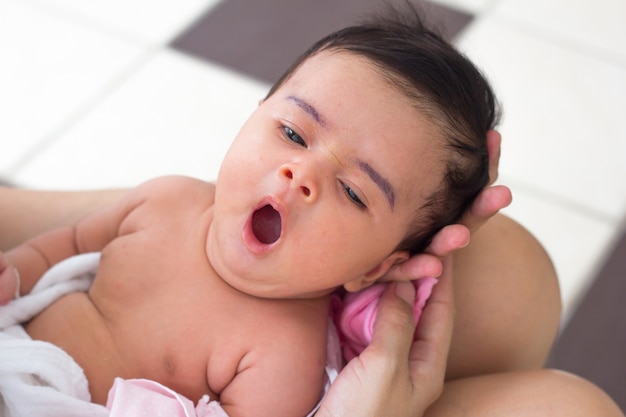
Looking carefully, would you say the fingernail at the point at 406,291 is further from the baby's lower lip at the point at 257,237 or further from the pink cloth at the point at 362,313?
the baby's lower lip at the point at 257,237

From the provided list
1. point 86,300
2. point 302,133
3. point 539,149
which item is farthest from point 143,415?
point 539,149

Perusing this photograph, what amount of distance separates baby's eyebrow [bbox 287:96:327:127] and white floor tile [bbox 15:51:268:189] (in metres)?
0.74

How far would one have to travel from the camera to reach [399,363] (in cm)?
92

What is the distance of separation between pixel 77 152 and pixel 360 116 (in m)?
0.88

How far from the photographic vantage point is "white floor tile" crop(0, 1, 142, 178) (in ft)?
5.57

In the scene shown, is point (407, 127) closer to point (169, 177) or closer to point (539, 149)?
point (169, 177)

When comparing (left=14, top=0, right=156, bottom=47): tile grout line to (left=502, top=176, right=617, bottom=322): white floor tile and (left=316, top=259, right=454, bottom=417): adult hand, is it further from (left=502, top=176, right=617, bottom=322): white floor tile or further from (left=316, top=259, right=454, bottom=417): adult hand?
(left=316, top=259, right=454, bottom=417): adult hand

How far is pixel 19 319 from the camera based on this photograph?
980 millimetres

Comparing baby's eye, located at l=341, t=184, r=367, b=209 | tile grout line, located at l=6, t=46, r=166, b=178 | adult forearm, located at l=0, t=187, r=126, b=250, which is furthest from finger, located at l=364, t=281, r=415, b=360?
tile grout line, located at l=6, t=46, r=166, b=178

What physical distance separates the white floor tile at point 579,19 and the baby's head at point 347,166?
116cm

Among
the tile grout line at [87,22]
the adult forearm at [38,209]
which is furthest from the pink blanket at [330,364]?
the tile grout line at [87,22]

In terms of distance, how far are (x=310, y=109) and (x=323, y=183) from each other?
0.08 meters

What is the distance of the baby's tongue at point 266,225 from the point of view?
927mm

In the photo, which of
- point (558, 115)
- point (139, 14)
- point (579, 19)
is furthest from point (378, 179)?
point (579, 19)
